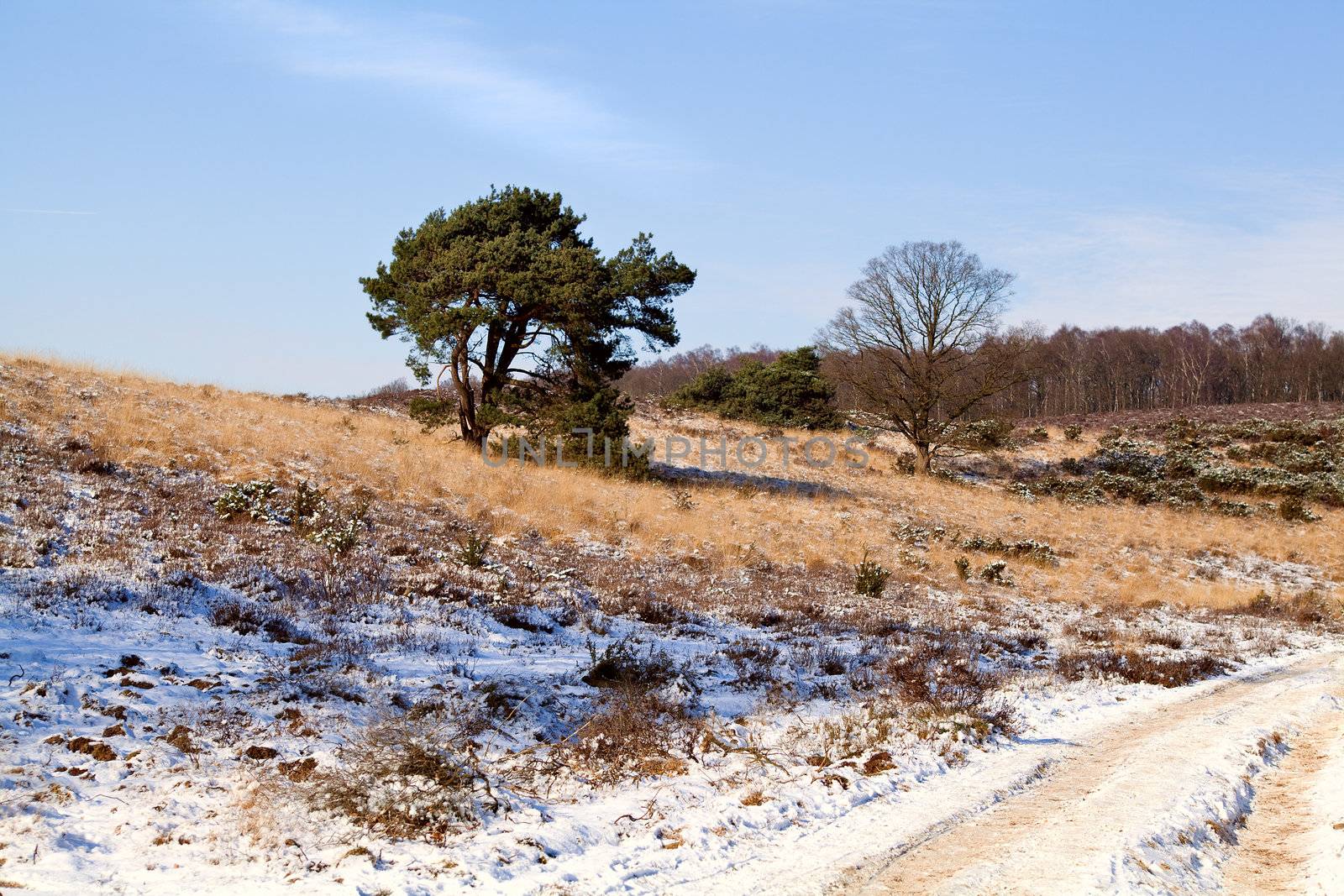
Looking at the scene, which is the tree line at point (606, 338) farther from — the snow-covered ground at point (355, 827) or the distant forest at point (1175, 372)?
the distant forest at point (1175, 372)

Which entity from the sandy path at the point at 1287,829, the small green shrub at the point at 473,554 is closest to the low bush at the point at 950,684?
the sandy path at the point at 1287,829

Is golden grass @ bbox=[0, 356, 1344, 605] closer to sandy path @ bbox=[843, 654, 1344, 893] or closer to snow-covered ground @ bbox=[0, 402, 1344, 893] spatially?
snow-covered ground @ bbox=[0, 402, 1344, 893]

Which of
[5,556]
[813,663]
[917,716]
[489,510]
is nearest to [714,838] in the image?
[917,716]

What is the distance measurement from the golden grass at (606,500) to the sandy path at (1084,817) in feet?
33.3

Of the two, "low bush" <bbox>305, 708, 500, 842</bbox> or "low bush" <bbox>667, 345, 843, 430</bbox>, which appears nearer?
"low bush" <bbox>305, 708, 500, 842</bbox>

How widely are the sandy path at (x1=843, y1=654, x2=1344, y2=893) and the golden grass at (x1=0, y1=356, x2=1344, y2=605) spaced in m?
10.1

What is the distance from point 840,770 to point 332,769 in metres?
3.75

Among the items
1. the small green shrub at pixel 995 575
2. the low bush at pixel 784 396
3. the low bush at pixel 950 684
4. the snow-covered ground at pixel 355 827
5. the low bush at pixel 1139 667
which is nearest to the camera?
the snow-covered ground at pixel 355 827

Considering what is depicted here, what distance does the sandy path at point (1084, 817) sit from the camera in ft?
15.2

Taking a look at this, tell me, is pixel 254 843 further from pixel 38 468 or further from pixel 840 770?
pixel 38 468

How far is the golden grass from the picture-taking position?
17.5m

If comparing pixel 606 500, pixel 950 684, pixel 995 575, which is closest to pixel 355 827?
pixel 950 684

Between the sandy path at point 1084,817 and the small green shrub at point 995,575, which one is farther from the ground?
the sandy path at point 1084,817

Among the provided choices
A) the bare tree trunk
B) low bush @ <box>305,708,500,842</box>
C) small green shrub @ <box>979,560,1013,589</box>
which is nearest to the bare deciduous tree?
the bare tree trunk
